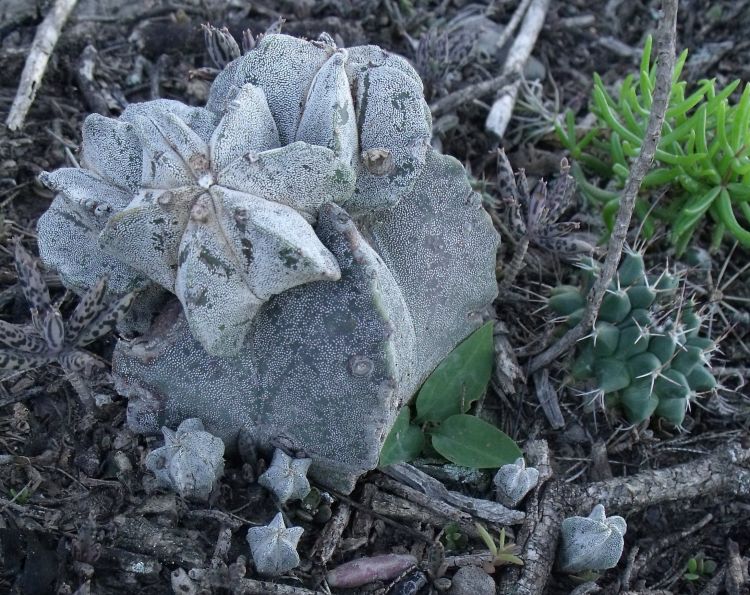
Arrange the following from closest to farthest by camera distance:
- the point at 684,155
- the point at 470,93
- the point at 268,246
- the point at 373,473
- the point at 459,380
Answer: the point at 268,246, the point at 373,473, the point at 459,380, the point at 684,155, the point at 470,93

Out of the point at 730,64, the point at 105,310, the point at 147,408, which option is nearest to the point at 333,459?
the point at 147,408

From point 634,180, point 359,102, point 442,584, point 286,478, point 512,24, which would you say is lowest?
point 442,584

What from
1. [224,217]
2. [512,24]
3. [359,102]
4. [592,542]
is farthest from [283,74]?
[512,24]

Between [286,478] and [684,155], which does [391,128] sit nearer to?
[286,478]

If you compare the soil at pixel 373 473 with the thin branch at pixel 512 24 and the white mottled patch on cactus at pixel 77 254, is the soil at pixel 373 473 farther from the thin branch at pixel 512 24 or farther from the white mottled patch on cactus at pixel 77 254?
the white mottled patch on cactus at pixel 77 254

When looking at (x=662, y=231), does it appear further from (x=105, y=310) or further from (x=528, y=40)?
(x=105, y=310)
